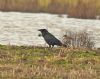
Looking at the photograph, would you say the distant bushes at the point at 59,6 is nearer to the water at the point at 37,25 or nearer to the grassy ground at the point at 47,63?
the water at the point at 37,25

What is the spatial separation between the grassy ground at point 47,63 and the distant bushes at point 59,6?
1011 inches

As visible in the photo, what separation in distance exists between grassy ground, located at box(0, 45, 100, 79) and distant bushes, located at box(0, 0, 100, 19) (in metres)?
25.7

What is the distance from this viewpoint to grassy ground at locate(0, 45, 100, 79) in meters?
10.3

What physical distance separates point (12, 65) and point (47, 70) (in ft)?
3.29

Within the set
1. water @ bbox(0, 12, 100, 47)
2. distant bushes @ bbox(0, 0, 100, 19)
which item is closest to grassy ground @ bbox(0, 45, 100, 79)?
water @ bbox(0, 12, 100, 47)

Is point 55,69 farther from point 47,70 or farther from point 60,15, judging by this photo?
point 60,15

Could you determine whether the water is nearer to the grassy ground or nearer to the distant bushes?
the distant bushes

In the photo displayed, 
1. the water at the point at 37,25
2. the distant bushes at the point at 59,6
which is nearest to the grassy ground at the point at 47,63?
the water at the point at 37,25

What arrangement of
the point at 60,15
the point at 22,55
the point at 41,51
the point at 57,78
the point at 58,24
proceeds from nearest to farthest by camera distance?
the point at 57,78, the point at 22,55, the point at 41,51, the point at 58,24, the point at 60,15

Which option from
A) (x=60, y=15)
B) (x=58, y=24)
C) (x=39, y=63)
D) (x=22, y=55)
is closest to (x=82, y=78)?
(x=39, y=63)

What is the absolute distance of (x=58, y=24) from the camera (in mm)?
36312

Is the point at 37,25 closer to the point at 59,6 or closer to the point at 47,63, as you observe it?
the point at 59,6

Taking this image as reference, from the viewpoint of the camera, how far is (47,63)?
11.8 metres

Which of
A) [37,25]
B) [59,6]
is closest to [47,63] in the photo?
[37,25]
